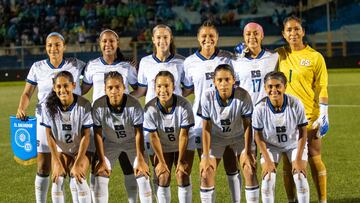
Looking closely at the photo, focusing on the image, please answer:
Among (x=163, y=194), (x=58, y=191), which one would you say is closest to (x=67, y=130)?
(x=58, y=191)

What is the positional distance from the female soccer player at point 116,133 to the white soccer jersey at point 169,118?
84mm

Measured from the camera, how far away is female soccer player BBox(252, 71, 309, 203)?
20.1 feet

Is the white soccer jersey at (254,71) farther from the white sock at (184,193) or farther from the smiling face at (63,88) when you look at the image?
the smiling face at (63,88)

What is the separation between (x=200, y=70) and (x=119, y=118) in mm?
934

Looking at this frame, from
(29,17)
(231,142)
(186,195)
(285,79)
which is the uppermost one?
(29,17)

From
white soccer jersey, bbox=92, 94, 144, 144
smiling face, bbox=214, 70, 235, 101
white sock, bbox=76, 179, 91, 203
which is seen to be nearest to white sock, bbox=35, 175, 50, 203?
white sock, bbox=76, 179, 91, 203

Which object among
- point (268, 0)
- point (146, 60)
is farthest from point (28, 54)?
point (146, 60)

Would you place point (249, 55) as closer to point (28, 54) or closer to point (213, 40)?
point (213, 40)

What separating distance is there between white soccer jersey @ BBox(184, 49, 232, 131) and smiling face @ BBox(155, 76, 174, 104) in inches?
19.0

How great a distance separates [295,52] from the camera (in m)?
6.72

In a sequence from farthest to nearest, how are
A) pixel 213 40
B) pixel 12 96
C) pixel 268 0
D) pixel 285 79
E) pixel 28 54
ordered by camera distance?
pixel 268 0 → pixel 28 54 → pixel 12 96 → pixel 213 40 → pixel 285 79

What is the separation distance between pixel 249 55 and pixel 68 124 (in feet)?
5.90

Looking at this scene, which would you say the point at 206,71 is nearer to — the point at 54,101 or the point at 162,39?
the point at 162,39

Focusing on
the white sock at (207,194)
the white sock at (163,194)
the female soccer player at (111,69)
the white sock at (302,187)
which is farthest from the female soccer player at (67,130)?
the white sock at (302,187)
